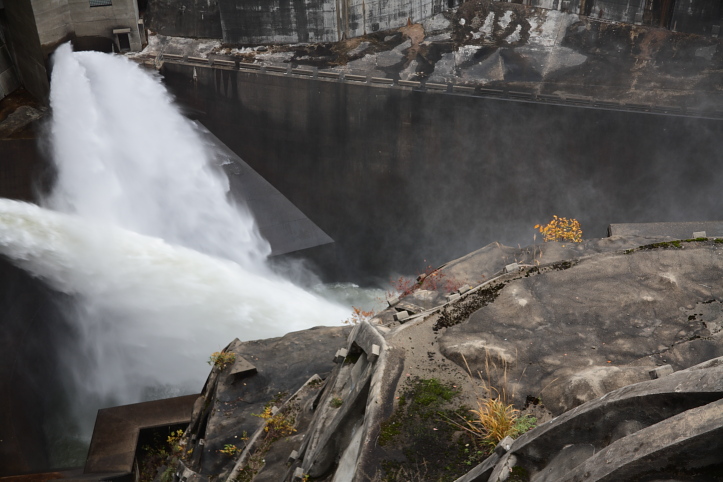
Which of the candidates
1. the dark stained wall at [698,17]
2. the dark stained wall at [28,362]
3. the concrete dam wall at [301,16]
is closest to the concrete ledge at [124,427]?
the dark stained wall at [28,362]

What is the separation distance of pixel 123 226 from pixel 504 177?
1694cm

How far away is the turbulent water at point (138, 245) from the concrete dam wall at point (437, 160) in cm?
233

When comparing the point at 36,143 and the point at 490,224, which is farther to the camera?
the point at 490,224

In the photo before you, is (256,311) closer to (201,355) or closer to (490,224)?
(201,355)

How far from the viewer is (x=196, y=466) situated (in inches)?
576

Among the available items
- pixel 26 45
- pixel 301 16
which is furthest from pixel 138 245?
pixel 301 16

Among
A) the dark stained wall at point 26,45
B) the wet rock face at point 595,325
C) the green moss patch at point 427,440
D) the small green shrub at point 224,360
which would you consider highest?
the dark stained wall at point 26,45

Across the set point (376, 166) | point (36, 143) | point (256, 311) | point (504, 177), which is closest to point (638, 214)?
point (504, 177)

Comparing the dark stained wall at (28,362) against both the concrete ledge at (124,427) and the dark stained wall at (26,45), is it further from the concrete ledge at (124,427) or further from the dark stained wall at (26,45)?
the dark stained wall at (26,45)

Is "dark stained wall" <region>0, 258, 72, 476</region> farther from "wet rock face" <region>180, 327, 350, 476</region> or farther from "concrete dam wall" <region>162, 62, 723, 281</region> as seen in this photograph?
"concrete dam wall" <region>162, 62, 723, 281</region>

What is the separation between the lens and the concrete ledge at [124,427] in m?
17.9

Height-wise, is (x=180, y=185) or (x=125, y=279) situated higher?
(x=180, y=185)

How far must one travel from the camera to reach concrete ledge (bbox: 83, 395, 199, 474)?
1791cm

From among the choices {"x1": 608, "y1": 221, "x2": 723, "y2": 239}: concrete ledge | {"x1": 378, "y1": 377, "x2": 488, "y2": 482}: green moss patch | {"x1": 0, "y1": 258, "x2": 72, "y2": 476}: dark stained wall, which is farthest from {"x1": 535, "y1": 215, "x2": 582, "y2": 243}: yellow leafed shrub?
{"x1": 0, "y1": 258, "x2": 72, "y2": 476}: dark stained wall
